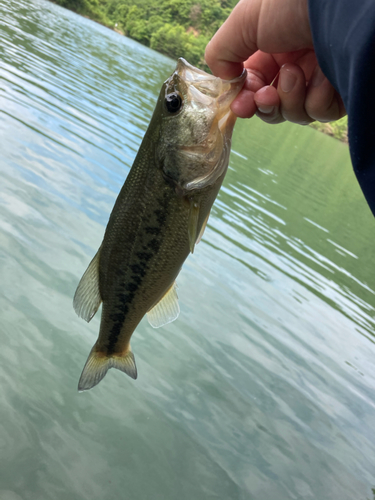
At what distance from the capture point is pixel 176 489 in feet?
12.9

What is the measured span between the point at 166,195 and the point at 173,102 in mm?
500

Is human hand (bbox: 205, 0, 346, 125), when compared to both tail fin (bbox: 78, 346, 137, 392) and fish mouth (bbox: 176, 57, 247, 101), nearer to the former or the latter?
fish mouth (bbox: 176, 57, 247, 101)

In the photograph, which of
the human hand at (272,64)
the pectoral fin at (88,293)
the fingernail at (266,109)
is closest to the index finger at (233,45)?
the human hand at (272,64)

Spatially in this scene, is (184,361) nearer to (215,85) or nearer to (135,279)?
(135,279)

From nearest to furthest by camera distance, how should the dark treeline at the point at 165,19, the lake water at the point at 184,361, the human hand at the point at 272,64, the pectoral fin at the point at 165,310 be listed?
the human hand at the point at 272,64, the pectoral fin at the point at 165,310, the lake water at the point at 184,361, the dark treeline at the point at 165,19

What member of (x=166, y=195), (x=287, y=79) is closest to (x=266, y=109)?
(x=287, y=79)

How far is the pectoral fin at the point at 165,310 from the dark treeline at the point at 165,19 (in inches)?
3171

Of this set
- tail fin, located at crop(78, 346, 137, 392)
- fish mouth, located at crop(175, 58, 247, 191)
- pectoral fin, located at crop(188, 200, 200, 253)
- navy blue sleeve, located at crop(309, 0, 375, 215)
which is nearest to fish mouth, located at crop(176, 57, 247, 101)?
fish mouth, located at crop(175, 58, 247, 191)

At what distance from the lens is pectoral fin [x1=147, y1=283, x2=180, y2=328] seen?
264 centimetres

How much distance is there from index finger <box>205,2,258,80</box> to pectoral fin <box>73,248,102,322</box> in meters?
1.31

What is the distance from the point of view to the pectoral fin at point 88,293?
2518 mm

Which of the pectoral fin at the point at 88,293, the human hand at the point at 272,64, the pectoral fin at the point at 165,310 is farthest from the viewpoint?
the pectoral fin at the point at 165,310

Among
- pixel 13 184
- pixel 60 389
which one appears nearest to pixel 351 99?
pixel 60 389

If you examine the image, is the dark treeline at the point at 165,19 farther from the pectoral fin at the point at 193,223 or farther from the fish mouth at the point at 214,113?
the pectoral fin at the point at 193,223
